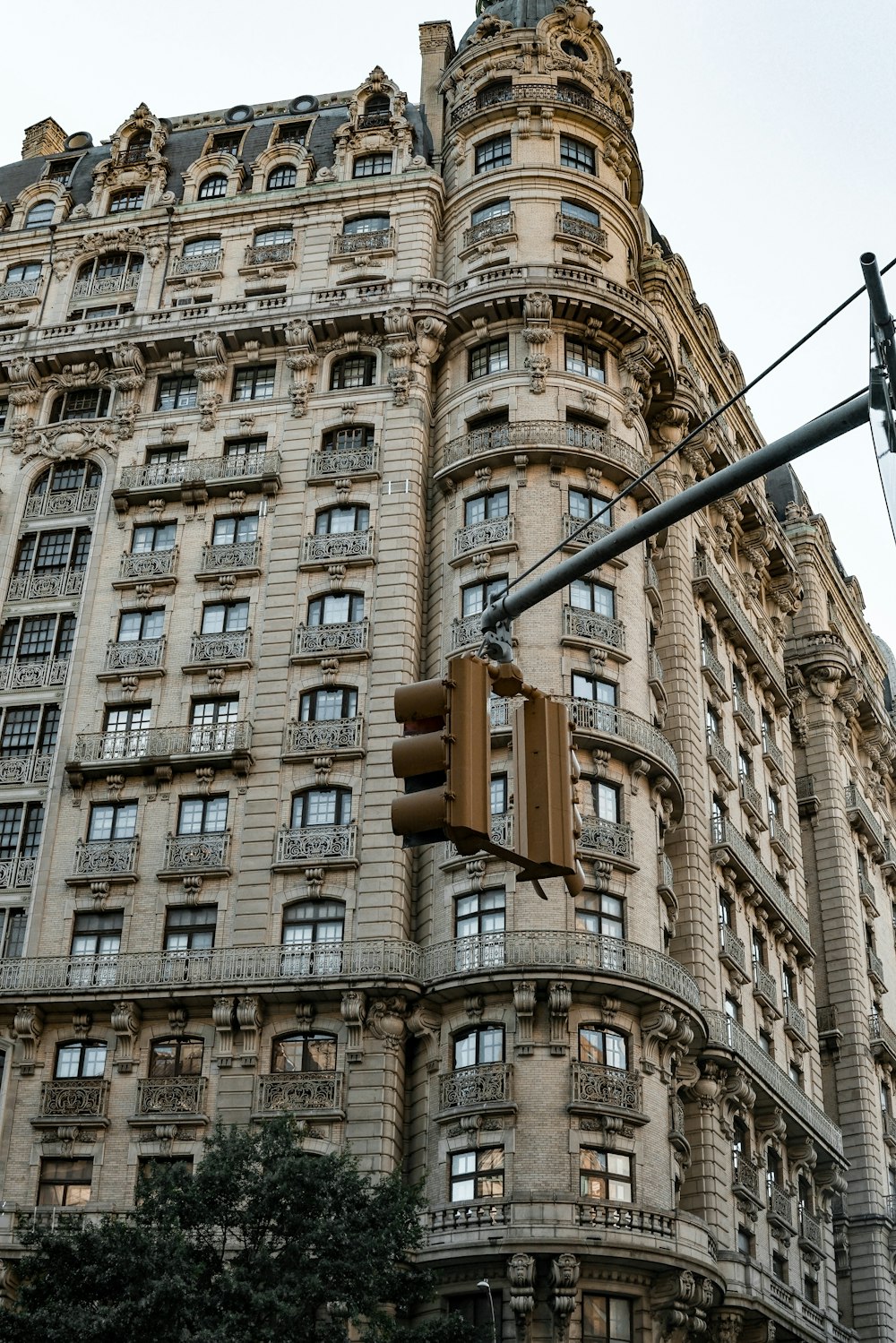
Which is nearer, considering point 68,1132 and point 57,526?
point 68,1132

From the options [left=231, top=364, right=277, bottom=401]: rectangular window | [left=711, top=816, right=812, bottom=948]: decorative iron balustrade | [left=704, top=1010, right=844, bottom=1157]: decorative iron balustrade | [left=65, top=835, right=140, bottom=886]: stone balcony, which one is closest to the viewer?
[left=65, top=835, right=140, bottom=886]: stone balcony

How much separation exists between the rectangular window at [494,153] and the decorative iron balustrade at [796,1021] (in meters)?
34.5

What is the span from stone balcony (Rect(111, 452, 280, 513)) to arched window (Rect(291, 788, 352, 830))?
40.7 ft

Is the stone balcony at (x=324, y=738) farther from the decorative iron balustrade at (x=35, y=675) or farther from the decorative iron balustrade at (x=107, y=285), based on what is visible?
the decorative iron balustrade at (x=107, y=285)

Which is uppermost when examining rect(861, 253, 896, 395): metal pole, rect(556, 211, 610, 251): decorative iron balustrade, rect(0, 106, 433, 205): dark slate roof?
rect(0, 106, 433, 205): dark slate roof

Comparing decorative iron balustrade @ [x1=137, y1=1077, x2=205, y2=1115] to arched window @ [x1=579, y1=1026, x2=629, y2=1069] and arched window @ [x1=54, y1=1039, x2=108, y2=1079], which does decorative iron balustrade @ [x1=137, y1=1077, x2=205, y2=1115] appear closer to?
arched window @ [x1=54, y1=1039, x2=108, y2=1079]

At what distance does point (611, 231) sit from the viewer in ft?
209

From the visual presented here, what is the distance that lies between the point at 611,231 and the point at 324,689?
23387 mm

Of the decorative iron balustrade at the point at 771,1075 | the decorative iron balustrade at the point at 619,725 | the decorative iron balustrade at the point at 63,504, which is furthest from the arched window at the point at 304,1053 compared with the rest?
the decorative iron balustrade at the point at 63,504

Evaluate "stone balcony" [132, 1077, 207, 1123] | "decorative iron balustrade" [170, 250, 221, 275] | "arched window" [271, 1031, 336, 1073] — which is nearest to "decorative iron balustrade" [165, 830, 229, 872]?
"arched window" [271, 1031, 336, 1073]

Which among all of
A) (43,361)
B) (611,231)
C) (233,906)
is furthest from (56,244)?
(233,906)

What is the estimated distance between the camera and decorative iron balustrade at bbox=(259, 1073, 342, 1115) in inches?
1793

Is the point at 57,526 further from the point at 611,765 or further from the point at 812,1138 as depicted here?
the point at 812,1138

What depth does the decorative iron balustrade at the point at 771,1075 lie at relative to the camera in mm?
50781
